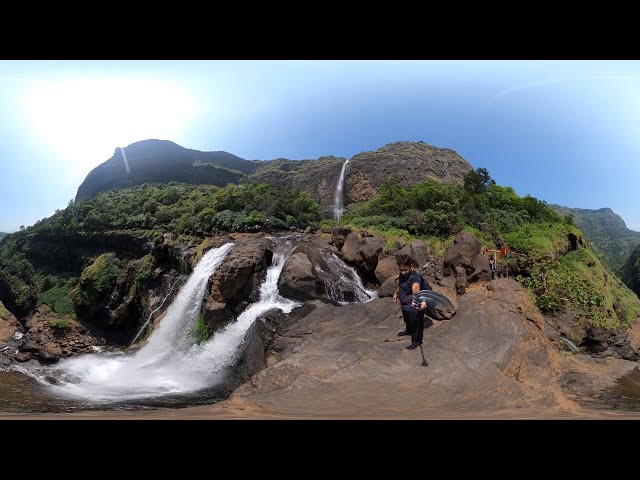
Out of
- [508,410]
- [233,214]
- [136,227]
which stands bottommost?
[508,410]

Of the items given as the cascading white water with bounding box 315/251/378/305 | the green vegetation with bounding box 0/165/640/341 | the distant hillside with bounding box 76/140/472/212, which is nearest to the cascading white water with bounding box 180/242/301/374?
the green vegetation with bounding box 0/165/640/341

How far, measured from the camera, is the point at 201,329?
930 cm

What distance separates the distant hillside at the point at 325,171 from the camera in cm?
1069

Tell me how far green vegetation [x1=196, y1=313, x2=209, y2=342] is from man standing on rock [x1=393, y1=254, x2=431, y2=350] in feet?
19.2

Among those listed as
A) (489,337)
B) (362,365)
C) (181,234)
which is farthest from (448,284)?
(181,234)

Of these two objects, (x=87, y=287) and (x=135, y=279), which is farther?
(x=135, y=279)

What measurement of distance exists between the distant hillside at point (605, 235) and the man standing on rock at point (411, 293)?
21.8ft

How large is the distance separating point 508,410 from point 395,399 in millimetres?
1205

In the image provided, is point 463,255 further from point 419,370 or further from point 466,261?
point 419,370

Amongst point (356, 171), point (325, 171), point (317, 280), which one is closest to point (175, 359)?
point (317, 280)

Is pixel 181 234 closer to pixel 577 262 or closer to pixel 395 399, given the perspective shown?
pixel 395 399

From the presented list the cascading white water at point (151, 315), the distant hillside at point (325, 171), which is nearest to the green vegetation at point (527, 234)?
the distant hillside at point (325, 171)
